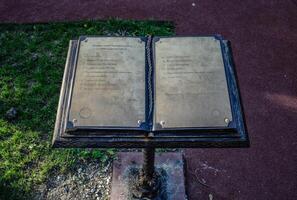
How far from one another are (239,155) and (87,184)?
1.45 m

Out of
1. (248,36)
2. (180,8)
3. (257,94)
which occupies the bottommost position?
(257,94)

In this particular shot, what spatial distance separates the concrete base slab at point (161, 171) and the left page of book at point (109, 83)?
121 cm

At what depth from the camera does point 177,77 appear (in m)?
2.55

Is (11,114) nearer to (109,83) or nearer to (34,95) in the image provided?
(34,95)

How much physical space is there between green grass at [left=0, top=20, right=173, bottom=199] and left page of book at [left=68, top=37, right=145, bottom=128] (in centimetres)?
132

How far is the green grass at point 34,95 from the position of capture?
3.66 meters

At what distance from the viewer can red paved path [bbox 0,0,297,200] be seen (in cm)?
357

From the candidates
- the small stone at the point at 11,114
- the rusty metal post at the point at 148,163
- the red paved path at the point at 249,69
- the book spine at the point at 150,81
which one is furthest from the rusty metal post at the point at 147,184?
the small stone at the point at 11,114

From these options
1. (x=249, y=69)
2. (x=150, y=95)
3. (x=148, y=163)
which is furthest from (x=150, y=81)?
(x=249, y=69)

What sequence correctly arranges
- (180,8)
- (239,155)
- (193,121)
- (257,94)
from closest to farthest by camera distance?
1. (193,121)
2. (239,155)
3. (257,94)
4. (180,8)

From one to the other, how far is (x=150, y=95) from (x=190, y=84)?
0.87 feet

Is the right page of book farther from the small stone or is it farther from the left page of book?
the small stone

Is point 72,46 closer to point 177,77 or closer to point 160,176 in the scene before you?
point 177,77

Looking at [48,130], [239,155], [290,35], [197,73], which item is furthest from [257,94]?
[48,130]
